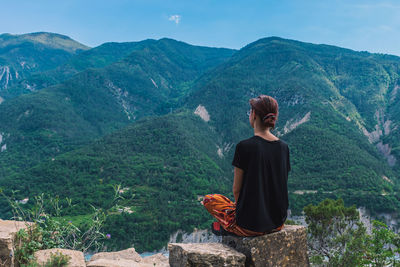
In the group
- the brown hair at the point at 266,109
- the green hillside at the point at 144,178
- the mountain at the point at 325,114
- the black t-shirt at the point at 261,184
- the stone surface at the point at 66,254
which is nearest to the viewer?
the black t-shirt at the point at 261,184

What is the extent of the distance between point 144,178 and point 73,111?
76206mm

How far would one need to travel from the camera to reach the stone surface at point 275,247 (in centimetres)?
400

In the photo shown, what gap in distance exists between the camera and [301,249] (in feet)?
14.4

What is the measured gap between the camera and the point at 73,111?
139m

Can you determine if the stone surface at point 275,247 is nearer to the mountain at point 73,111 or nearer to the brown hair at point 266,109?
the brown hair at point 266,109

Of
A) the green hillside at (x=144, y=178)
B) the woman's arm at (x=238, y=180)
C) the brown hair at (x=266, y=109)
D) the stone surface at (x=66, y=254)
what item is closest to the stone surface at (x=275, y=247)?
the woman's arm at (x=238, y=180)

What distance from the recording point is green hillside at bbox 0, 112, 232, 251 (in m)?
58.6

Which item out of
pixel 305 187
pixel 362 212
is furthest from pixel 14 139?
pixel 362 212

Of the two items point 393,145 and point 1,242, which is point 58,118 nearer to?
point 393,145

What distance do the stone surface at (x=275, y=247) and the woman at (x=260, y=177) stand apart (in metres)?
0.11

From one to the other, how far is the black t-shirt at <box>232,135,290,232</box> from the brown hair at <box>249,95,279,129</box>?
24cm

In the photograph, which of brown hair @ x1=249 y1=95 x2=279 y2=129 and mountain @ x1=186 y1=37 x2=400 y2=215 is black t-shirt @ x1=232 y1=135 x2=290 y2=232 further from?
mountain @ x1=186 y1=37 x2=400 y2=215

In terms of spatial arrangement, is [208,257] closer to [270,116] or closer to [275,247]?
[275,247]

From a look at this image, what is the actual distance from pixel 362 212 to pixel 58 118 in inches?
4399
